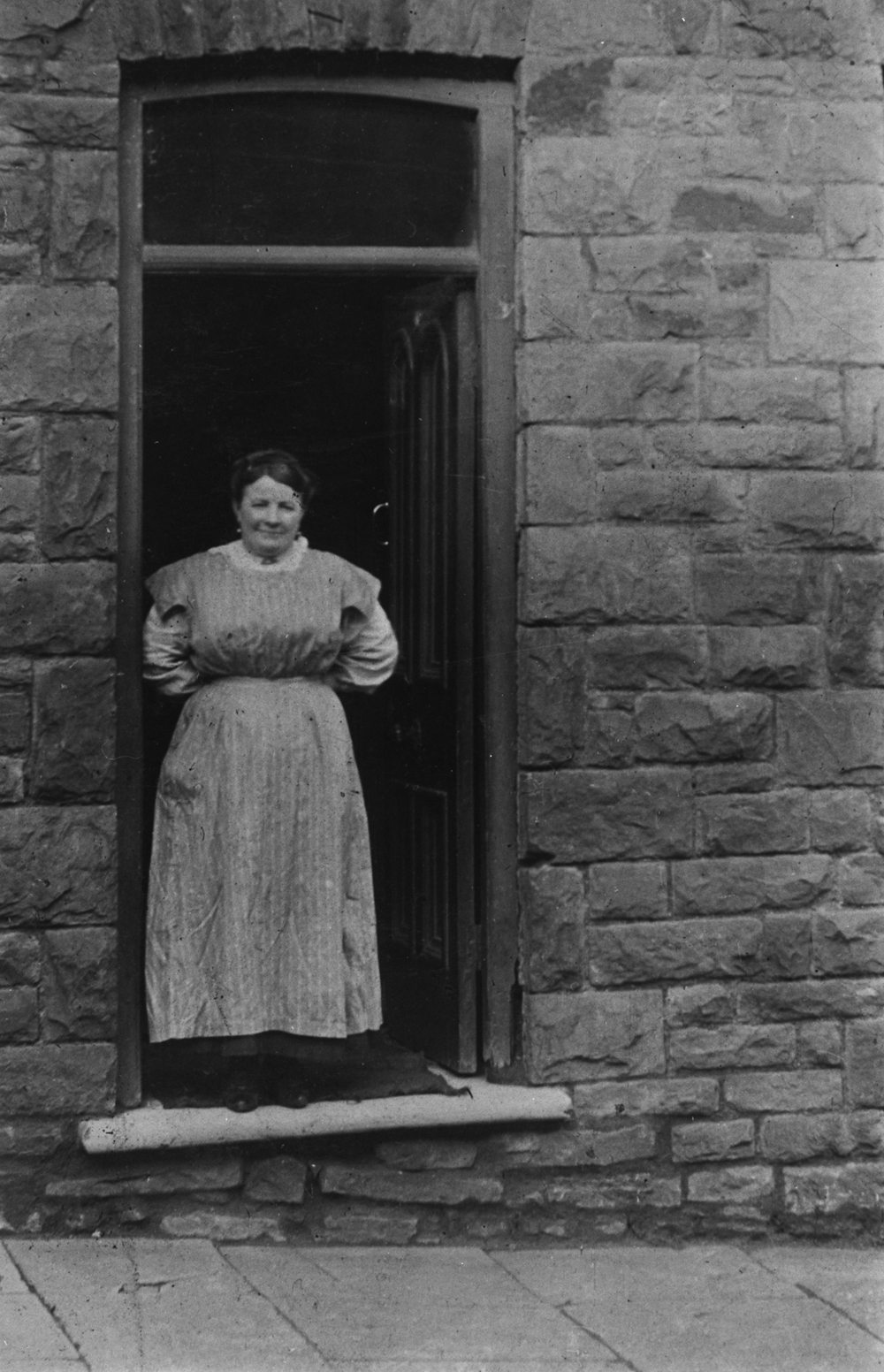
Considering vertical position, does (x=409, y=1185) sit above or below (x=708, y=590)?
below

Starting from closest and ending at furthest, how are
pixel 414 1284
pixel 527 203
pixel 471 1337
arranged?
pixel 471 1337 < pixel 414 1284 < pixel 527 203

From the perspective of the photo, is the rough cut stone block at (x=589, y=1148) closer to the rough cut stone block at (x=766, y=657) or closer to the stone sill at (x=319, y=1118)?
the stone sill at (x=319, y=1118)

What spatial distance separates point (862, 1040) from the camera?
18.5 ft

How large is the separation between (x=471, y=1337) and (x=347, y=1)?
3742mm

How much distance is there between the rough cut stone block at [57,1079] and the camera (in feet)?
17.1

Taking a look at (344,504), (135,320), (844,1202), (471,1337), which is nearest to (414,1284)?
(471,1337)

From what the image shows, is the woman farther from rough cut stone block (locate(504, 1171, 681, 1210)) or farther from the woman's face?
rough cut stone block (locate(504, 1171, 681, 1210))

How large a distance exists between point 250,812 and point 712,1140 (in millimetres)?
1732

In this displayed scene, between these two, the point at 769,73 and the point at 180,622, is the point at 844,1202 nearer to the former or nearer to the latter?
the point at 180,622

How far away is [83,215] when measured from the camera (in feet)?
17.1

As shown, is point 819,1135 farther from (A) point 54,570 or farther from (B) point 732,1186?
(A) point 54,570

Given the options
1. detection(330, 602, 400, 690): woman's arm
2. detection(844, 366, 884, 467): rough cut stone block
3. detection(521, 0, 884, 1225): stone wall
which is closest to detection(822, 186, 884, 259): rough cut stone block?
detection(521, 0, 884, 1225): stone wall

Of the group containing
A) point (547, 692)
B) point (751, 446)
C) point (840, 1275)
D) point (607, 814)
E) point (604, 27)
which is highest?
point (604, 27)

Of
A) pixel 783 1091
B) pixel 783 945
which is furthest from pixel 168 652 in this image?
pixel 783 1091
